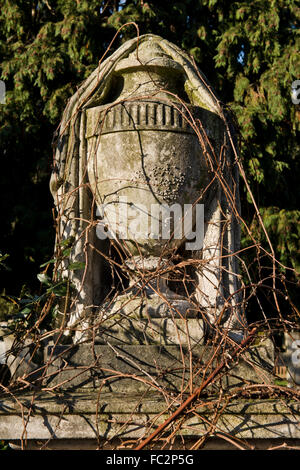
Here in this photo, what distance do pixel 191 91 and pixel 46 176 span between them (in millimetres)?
4683

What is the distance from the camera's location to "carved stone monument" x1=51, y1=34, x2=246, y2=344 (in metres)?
2.80

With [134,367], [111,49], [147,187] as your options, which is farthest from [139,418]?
[111,49]

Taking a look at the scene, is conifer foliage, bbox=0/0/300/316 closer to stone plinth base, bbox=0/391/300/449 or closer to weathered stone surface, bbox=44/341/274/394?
weathered stone surface, bbox=44/341/274/394

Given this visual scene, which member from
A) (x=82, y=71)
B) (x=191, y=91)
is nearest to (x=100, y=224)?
(x=191, y=91)

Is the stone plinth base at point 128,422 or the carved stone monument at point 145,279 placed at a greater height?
the carved stone monument at point 145,279

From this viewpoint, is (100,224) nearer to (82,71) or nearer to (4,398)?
(4,398)

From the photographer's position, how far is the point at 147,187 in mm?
2822

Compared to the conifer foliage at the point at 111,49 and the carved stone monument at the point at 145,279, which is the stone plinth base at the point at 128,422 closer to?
the carved stone monument at the point at 145,279

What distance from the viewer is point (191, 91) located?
10.3 ft

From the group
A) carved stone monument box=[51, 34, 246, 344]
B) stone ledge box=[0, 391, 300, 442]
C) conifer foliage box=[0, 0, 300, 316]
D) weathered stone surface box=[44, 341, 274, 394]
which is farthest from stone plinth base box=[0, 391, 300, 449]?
conifer foliage box=[0, 0, 300, 316]

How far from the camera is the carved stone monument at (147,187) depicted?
110 inches

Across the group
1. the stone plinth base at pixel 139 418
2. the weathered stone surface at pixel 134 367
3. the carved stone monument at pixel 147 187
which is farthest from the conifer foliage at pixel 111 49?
the stone plinth base at pixel 139 418

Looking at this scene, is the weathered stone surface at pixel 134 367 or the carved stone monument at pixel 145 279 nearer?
the carved stone monument at pixel 145 279
